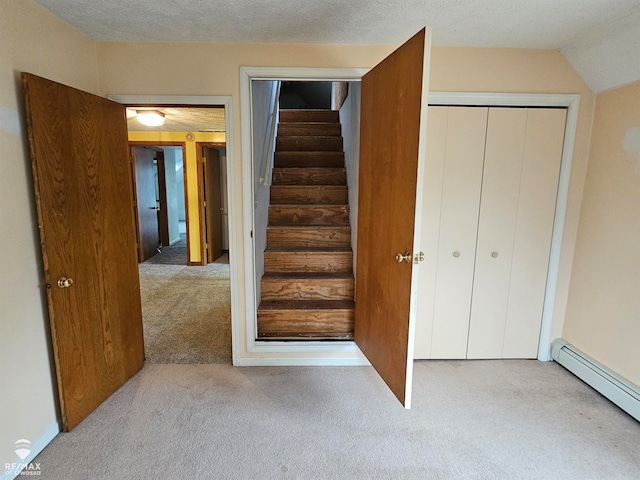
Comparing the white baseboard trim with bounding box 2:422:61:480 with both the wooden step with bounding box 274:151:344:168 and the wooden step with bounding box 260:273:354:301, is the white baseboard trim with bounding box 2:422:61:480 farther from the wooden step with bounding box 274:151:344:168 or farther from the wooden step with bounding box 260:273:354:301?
the wooden step with bounding box 274:151:344:168

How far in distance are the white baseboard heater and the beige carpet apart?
Answer: 8.22 feet

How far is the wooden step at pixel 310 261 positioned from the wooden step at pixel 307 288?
0.16m

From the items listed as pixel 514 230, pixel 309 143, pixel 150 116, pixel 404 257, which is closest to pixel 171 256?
pixel 150 116

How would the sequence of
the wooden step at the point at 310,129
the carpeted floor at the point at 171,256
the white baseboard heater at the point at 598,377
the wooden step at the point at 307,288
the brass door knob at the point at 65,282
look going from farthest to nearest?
the carpeted floor at the point at 171,256
the wooden step at the point at 310,129
the wooden step at the point at 307,288
the white baseboard heater at the point at 598,377
the brass door knob at the point at 65,282

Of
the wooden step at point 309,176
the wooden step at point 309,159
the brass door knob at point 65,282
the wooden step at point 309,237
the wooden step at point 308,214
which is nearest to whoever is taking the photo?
the brass door knob at point 65,282

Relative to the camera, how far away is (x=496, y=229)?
2.35 meters

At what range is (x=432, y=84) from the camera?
85.1 inches

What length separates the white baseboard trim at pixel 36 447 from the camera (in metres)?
1.45

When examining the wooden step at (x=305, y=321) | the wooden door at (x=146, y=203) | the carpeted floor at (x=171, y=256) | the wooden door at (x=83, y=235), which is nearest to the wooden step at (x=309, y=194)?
the wooden step at (x=305, y=321)

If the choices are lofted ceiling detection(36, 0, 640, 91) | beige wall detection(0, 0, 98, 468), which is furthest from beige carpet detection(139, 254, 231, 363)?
lofted ceiling detection(36, 0, 640, 91)

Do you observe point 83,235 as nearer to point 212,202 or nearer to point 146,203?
point 212,202

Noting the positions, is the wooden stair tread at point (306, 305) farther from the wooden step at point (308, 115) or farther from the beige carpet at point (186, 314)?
the wooden step at point (308, 115)

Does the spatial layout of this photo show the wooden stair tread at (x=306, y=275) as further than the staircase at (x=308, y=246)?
Yes

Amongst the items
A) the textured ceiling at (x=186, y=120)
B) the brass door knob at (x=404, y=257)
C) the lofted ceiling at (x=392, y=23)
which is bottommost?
the brass door knob at (x=404, y=257)
